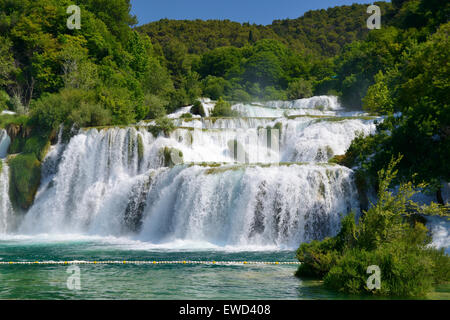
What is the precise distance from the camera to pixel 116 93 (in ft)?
123

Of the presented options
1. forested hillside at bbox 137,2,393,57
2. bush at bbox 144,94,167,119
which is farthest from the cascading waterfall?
forested hillside at bbox 137,2,393,57

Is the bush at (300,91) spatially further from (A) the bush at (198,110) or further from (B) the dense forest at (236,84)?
(A) the bush at (198,110)

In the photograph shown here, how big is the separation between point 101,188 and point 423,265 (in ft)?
68.7

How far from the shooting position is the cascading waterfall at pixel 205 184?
2028 centimetres

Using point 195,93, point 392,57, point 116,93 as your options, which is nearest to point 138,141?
point 116,93

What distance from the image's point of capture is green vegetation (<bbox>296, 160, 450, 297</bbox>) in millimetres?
9711

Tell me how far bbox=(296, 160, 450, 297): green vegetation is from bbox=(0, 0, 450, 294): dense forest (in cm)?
5

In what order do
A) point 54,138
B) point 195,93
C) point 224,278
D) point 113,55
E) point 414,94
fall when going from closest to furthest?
point 224,278 < point 414,94 < point 54,138 < point 113,55 < point 195,93

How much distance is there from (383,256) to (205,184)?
1269 cm

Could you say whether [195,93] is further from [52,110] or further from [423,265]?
[423,265]

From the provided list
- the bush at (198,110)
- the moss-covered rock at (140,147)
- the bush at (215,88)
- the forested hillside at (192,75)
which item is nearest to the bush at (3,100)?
the forested hillside at (192,75)

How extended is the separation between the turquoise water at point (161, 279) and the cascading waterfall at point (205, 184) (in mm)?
2509

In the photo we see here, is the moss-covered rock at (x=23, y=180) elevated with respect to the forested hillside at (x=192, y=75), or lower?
lower

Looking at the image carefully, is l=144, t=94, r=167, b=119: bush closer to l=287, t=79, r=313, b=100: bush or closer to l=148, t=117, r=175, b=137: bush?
l=148, t=117, r=175, b=137: bush
